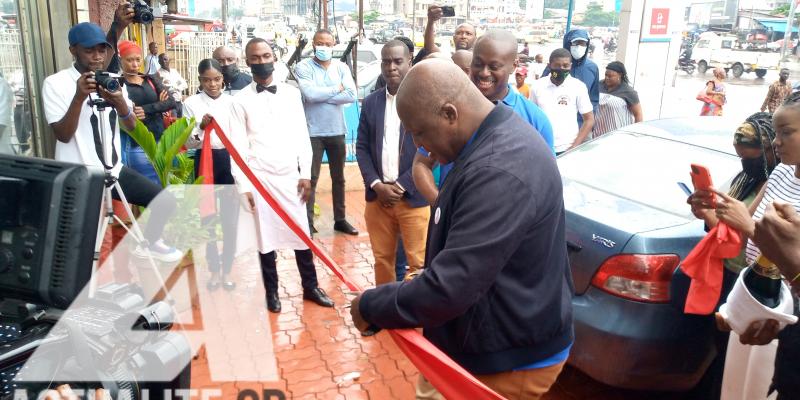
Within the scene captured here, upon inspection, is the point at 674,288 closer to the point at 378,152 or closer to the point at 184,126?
the point at 378,152

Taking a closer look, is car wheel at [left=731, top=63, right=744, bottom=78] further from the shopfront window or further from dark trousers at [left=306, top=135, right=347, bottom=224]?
the shopfront window

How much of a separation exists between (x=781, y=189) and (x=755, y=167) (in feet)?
1.27

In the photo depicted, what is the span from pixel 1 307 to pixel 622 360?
2.66m

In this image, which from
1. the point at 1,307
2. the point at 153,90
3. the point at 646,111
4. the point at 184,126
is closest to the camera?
the point at 1,307

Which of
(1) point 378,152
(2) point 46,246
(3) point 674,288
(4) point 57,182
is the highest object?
(4) point 57,182

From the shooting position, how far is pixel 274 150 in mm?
4367

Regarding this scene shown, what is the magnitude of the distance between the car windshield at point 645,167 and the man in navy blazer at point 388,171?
1.08 meters

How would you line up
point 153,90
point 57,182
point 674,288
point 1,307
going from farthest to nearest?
point 153,90 < point 674,288 < point 1,307 < point 57,182

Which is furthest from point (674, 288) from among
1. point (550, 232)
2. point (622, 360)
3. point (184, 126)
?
point (184, 126)

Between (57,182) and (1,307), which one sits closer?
(57,182)

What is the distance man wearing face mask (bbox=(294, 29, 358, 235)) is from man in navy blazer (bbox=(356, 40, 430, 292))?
175 centimetres

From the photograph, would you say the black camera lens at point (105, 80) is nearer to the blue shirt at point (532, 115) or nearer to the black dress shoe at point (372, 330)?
the black dress shoe at point (372, 330)

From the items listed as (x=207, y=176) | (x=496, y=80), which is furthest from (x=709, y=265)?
(x=207, y=176)

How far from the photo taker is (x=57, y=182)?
161 cm
